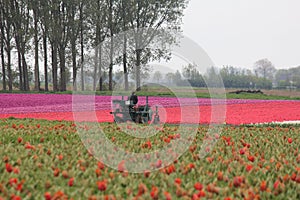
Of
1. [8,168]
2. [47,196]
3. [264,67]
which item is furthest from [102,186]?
[264,67]

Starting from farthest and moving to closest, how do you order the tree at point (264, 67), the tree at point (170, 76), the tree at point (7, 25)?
the tree at point (264, 67), the tree at point (7, 25), the tree at point (170, 76)

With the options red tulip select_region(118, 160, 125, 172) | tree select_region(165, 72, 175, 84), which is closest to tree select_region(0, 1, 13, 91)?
tree select_region(165, 72, 175, 84)

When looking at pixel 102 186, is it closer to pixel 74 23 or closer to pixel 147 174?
pixel 147 174

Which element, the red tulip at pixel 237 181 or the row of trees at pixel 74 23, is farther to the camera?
the row of trees at pixel 74 23

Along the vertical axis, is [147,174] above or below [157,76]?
below

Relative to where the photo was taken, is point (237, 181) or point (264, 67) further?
point (264, 67)

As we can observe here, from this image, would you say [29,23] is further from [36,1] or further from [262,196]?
[262,196]

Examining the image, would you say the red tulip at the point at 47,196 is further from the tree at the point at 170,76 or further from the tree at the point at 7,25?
the tree at the point at 7,25

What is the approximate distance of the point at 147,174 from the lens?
5.52m

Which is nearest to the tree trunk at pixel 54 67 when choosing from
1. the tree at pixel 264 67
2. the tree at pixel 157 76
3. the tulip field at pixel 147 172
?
the tree at pixel 157 76

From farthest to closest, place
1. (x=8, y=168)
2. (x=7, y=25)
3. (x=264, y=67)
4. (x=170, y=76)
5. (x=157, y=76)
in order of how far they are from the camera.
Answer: (x=264, y=67), (x=7, y=25), (x=157, y=76), (x=170, y=76), (x=8, y=168)

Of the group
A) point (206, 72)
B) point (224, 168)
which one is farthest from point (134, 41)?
point (224, 168)

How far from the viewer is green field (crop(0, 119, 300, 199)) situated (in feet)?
15.1

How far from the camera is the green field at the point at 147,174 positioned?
4.62m
